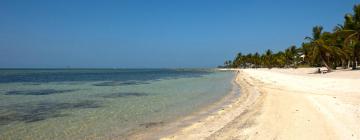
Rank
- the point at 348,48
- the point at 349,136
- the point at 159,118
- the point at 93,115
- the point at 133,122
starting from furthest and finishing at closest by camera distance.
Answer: the point at 348,48 < the point at 93,115 < the point at 159,118 < the point at 133,122 < the point at 349,136

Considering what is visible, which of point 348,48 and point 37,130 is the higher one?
point 348,48

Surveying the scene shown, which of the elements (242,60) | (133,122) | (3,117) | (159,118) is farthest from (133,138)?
(242,60)

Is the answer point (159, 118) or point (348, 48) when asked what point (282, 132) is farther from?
point (348, 48)

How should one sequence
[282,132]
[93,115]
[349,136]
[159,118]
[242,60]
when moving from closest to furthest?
[349,136] → [282,132] → [159,118] → [93,115] → [242,60]

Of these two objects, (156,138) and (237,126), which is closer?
(156,138)

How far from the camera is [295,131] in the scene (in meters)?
8.05

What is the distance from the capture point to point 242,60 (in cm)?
16050

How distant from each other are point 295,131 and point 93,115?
8.44 m

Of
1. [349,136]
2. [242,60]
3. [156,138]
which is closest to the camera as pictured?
[349,136]

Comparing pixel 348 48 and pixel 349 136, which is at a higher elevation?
pixel 348 48

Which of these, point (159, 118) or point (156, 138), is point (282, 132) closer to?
point (156, 138)

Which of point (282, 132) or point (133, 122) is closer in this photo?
point (282, 132)

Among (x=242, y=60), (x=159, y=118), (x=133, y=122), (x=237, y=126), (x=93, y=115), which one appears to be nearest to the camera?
(x=237, y=126)

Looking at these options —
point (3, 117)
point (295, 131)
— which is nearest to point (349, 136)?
point (295, 131)
